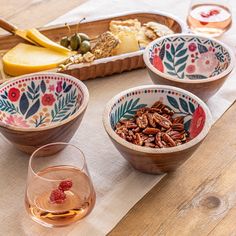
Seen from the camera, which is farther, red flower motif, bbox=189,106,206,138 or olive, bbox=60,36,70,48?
olive, bbox=60,36,70,48

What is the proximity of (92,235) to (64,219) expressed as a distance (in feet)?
0.16

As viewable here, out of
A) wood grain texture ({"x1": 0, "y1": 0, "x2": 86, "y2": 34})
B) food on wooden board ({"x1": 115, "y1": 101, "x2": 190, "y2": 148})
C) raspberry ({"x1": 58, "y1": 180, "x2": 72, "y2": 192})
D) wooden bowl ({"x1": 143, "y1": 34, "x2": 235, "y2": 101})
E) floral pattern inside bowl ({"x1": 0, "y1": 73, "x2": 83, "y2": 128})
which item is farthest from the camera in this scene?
wood grain texture ({"x1": 0, "y1": 0, "x2": 86, "y2": 34})

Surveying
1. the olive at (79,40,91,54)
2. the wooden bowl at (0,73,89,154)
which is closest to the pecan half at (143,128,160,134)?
the wooden bowl at (0,73,89,154)

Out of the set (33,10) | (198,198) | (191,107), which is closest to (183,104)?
(191,107)

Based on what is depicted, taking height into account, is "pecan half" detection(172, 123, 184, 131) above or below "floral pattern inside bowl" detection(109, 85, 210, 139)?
below

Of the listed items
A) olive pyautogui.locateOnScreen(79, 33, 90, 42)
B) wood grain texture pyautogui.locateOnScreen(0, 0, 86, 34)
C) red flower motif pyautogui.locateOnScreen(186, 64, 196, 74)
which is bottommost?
wood grain texture pyautogui.locateOnScreen(0, 0, 86, 34)

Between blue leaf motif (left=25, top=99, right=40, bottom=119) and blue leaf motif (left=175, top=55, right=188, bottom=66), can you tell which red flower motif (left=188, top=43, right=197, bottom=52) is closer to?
blue leaf motif (left=175, top=55, right=188, bottom=66)

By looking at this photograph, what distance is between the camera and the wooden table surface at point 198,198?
868 millimetres

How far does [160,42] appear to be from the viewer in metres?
1.18

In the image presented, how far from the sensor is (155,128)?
979 mm

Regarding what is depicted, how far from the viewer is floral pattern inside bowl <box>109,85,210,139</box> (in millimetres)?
981

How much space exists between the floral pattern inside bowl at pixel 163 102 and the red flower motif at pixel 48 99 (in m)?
0.15

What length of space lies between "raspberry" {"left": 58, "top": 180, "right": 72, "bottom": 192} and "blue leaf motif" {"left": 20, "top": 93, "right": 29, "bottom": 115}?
11.0 inches

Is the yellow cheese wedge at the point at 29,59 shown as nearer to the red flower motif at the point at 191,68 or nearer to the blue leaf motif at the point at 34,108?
the blue leaf motif at the point at 34,108
